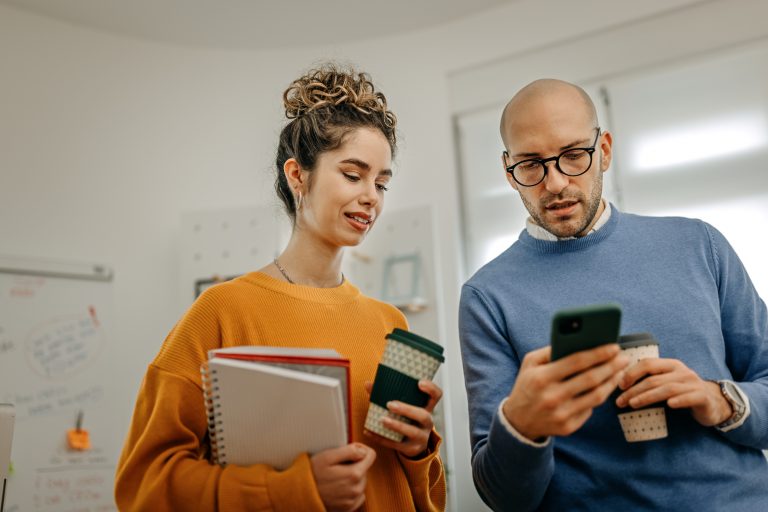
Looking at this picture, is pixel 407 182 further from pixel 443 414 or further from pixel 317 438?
pixel 317 438

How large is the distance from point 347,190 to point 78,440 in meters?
2.21

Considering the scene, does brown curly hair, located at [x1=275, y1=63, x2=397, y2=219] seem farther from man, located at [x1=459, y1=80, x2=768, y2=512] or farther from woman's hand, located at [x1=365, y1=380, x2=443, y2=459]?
woman's hand, located at [x1=365, y1=380, x2=443, y2=459]

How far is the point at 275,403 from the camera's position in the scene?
3.41 feet

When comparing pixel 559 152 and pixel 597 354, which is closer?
pixel 597 354

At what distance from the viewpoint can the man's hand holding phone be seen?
0.88m

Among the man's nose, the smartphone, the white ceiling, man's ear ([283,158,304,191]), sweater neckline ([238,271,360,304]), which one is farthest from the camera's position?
the white ceiling

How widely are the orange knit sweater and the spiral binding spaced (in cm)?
3

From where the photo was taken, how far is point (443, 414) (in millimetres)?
2906

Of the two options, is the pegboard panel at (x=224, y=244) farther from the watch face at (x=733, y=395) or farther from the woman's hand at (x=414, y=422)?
the watch face at (x=733, y=395)

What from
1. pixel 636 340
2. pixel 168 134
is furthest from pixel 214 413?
pixel 168 134

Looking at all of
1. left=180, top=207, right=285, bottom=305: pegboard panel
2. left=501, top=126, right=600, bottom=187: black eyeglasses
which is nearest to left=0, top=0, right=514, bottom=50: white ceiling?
left=180, top=207, right=285, bottom=305: pegboard panel

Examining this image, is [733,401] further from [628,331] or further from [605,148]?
[605,148]

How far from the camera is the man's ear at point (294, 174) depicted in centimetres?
146

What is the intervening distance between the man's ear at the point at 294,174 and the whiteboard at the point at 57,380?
2.01 m
